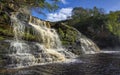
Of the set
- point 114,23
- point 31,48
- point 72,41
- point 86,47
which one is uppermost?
point 114,23

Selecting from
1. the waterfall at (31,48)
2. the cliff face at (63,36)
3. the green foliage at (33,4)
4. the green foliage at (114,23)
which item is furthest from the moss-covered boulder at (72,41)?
the green foliage at (114,23)

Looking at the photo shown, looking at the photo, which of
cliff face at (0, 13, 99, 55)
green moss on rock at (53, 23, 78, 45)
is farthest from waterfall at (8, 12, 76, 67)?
green moss on rock at (53, 23, 78, 45)

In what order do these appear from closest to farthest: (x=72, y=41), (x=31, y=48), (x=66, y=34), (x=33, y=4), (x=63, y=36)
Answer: (x=33, y=4) < (x=31, y=48) < (x=63, y=36) < (x=72, y=41) < (x=66, y=34)

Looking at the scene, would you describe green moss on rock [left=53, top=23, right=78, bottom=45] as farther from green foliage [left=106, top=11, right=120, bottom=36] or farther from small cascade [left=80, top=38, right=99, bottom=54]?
green foliage [left=106, top=11, right=120, bottom=36]

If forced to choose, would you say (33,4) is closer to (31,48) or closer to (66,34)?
(31,48)

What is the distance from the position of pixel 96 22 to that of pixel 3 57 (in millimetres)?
45052

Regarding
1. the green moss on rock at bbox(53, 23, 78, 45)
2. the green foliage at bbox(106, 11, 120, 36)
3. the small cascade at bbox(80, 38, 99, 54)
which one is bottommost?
the small cascade at bbox(80, 38, 99, 54)

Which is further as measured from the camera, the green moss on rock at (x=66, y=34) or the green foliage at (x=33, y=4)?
the green moss on rock at (x=66, y=34)

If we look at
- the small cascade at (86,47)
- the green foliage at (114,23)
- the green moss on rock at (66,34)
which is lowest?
the small cascade at (86,47)

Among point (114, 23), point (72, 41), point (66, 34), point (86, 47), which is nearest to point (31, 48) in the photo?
point (72, 41)

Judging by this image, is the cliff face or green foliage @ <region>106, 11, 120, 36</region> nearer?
the cliff face

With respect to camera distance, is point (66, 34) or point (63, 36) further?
point (66, 34)

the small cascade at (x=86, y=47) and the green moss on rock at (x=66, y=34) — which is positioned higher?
the green moss on rock at (x=66, y=34)

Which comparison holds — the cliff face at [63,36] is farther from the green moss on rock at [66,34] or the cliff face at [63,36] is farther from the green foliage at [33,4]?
the green foliage at [33,4]
